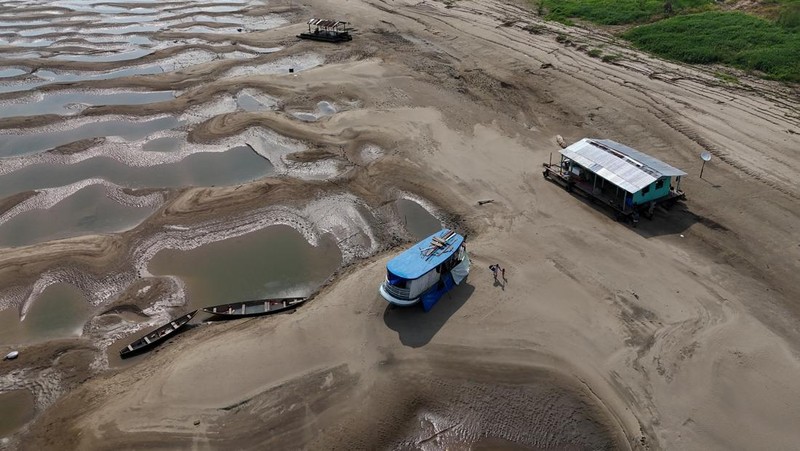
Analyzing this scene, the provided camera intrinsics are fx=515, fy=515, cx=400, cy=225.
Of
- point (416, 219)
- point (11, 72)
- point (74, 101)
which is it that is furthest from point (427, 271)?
point (11, 72)

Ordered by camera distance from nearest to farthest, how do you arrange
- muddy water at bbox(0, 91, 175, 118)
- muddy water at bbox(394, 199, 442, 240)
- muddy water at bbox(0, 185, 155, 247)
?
1. muddy water at bbox(394, 199, 442, 240)
2. muddy water at bbox(0, 185, 155, 247)
3. muddy water at bbox(0, 91, 175, 118)

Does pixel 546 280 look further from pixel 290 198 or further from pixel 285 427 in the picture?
pixel 290 198

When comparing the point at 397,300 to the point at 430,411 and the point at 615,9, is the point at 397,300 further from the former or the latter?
the point at 615,9

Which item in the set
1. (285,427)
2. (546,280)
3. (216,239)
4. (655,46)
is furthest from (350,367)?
(655,46)

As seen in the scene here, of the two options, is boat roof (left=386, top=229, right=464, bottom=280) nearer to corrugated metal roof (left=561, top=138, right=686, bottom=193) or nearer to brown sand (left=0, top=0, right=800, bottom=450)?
brown sand (left=0, top=0, right=800, bottom=450)

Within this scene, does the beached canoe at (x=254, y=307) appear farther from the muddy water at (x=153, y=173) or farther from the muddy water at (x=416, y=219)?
the muddy water at (x=153, y=173)

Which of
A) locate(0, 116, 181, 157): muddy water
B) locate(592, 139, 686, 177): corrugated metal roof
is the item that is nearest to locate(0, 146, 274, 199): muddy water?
locate(0, 116, 181, 157): muddy water
